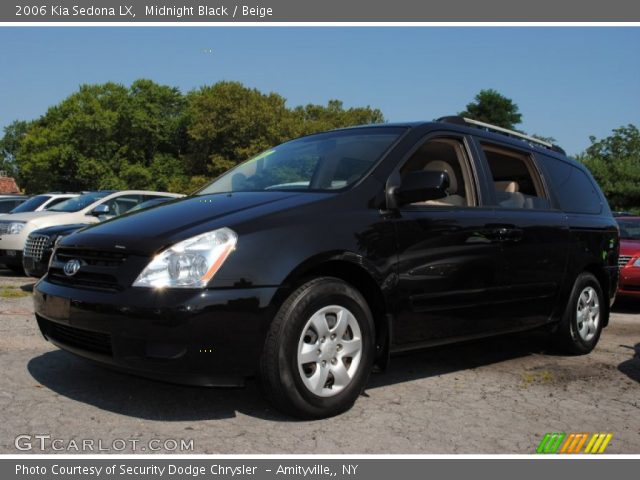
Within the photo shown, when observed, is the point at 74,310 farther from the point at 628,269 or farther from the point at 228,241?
the point at 628,269

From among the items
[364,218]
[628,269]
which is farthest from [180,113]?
[364,218]

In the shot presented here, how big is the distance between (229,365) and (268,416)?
1.67 feet

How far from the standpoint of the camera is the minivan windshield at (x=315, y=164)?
4137mm

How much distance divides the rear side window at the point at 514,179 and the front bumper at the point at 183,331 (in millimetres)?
2422

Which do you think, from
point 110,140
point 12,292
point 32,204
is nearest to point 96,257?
point 12,292

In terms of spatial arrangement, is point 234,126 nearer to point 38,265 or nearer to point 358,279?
point 38,265

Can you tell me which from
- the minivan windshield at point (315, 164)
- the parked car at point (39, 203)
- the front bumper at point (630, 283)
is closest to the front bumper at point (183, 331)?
the minivan windshield at point (315, 164)

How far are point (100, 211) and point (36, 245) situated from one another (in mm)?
2504

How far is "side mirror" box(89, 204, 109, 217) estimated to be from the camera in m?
10.5

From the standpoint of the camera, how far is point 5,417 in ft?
11.0

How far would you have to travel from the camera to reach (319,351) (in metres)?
3.48

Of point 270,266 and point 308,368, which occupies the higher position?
point 270,266

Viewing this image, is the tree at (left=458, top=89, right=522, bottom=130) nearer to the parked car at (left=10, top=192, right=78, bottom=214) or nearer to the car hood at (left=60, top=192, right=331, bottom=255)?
the parked car at (left=10, top=192, right=78, bottom=214)
